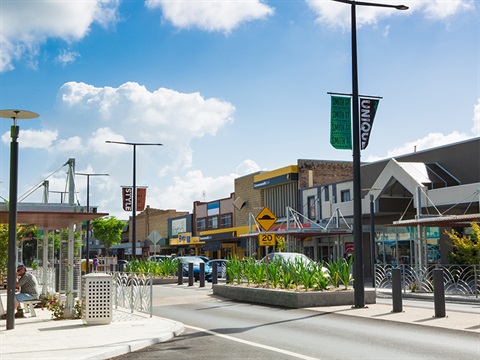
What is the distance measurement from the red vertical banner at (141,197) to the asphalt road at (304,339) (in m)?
27.9

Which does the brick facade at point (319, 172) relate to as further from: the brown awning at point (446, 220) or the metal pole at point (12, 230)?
the metal pole at point (12, 230)

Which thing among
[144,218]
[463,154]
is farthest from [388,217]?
[144,218]

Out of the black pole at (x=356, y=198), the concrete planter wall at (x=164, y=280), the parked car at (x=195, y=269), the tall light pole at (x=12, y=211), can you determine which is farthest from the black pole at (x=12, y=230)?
the parked car at (x=195, y=269)

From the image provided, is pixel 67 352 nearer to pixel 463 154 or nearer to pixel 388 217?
pixel 463 154

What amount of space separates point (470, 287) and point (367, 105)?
7907mm

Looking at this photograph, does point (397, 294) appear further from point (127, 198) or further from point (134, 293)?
point (127, 198)

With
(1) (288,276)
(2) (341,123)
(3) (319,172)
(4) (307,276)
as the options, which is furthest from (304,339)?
(3) (319,172)

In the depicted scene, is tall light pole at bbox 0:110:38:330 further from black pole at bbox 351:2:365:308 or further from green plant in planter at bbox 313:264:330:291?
green plant in planter at bbox 313:264:330:291

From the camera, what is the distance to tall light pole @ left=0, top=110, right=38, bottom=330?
1422 cm

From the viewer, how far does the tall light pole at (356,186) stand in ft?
60.2

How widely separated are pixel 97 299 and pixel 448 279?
597 inches

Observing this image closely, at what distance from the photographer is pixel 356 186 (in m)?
18.7

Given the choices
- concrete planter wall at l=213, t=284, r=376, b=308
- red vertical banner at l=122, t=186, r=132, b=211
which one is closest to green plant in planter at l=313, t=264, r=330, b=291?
concrete planter wall at l=213, t=284, r=376, b=308

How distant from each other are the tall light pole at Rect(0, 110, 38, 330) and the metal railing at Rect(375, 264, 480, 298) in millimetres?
13780
